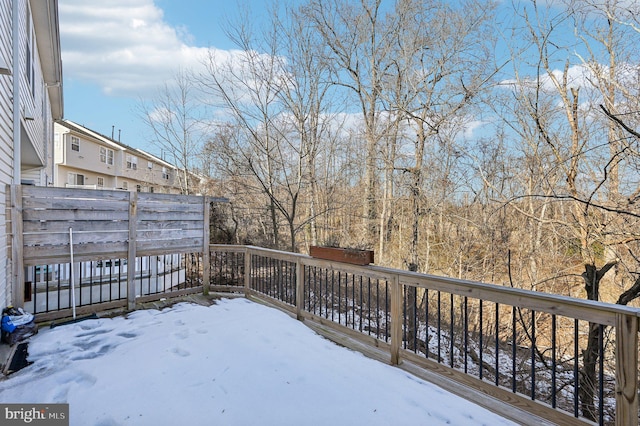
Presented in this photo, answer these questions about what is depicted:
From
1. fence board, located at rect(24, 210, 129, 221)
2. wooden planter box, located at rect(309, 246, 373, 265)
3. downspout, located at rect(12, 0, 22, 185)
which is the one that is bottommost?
wooden planter box, located at rect(309, 246, 373, 265)

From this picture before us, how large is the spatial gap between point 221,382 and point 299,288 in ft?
5.58

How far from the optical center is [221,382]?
94.3 inches

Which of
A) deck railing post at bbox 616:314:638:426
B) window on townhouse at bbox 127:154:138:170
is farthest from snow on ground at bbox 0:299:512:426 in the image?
window on townhouse at bbox 127:154:138:170

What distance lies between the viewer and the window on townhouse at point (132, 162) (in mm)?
20783

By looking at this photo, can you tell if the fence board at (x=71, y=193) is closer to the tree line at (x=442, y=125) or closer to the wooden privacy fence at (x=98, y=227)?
the wooden privacy fence at (x=98, y=227)

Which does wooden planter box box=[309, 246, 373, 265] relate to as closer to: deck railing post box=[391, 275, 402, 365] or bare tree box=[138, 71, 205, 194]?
deck railing post box=[391, 275, 402, 365]

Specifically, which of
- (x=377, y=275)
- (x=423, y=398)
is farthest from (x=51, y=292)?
(x=423, y=398)

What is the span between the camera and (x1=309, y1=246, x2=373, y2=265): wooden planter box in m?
3.17

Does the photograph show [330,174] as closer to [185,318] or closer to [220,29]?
[220,29]

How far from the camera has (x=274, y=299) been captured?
4.55 m

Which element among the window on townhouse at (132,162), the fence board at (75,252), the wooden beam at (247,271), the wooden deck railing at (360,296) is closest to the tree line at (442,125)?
the wooden deck railing at (360,296)

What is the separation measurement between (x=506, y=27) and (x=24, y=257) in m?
7.92

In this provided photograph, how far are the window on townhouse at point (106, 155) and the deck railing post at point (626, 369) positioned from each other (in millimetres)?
21702

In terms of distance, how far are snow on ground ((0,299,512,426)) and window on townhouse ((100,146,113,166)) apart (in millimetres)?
18065
